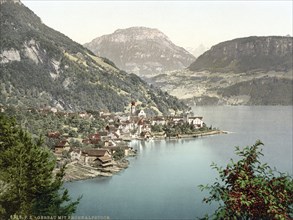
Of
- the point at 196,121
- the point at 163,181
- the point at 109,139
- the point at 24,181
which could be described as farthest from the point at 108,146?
the point at 24,181

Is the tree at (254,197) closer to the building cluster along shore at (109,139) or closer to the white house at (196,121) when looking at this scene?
the building cluster along shore at (109,139)

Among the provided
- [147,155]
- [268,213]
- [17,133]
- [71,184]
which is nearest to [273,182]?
[268,213]

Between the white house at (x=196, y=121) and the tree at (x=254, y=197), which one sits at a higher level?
the tree at (x=254, y=197)

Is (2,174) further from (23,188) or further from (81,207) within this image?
(81,207)

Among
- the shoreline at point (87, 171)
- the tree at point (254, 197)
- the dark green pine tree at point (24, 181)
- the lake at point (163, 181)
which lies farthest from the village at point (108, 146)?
the tree at point (254, 197)

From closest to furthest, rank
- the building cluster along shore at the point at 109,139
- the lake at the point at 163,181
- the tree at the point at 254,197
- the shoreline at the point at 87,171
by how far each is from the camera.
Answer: the tree at the point at 254,197, the lake at the point at 163,181, the shoreline at the point at 87,171, the building cluster along shore at the point at 109,139

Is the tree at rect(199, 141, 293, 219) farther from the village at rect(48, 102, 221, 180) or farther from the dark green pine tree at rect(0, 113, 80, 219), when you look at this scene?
the village at rect(48, 102, 221, 180)

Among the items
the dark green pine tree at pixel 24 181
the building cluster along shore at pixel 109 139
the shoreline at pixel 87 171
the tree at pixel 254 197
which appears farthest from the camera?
the building cluster along shore at pixel 109 139
